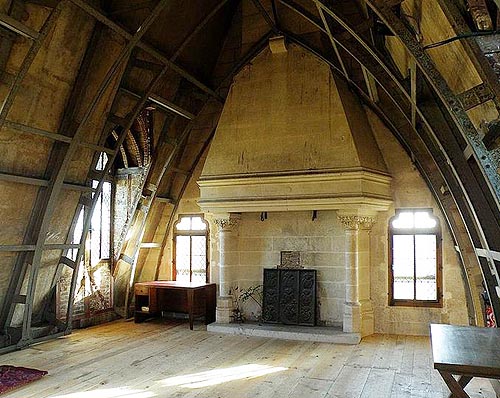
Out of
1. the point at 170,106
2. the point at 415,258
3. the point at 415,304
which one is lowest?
the point at 415,304

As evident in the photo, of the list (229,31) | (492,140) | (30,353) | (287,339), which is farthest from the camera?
(229,31)

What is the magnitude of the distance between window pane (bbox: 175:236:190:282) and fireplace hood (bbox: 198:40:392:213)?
1.66 metres

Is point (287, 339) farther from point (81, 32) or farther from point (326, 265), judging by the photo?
point (81, 32)

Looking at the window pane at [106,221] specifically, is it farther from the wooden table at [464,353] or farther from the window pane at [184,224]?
the wooden table at [464,353]

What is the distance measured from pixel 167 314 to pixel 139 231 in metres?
1.76

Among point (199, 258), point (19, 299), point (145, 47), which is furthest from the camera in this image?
point (199, 258)

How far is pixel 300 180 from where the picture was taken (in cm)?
699

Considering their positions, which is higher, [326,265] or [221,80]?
[221,80]

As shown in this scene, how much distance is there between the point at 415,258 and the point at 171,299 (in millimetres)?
4429

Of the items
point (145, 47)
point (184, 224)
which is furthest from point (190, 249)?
point (145, 47)

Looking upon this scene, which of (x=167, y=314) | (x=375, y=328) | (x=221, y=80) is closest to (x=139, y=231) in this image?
(x=167, y=314)

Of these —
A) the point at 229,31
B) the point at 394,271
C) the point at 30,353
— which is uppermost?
the point at 229,31

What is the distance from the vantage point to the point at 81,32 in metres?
5.79

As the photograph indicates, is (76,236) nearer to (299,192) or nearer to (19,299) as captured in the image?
(19,299)
